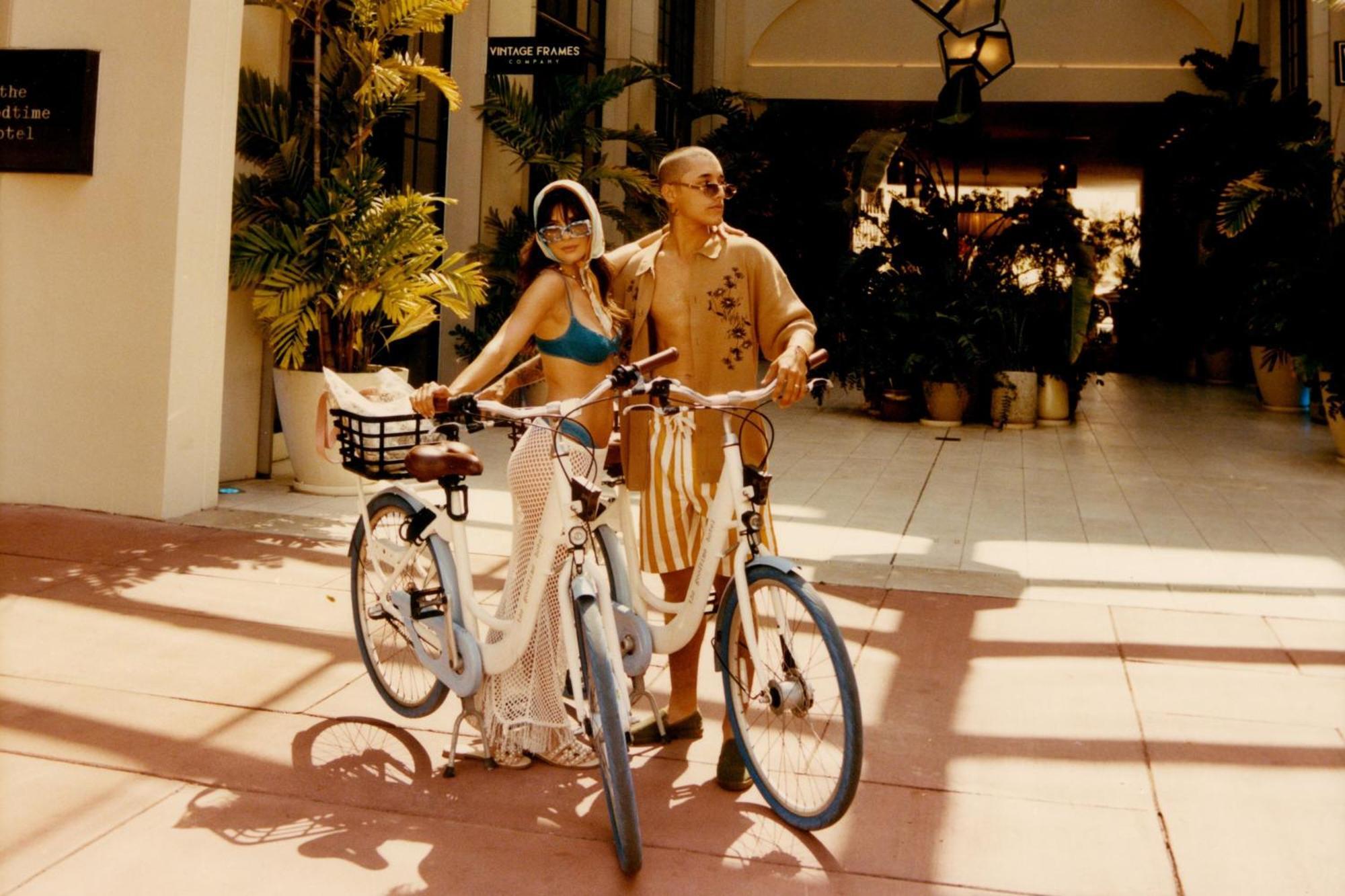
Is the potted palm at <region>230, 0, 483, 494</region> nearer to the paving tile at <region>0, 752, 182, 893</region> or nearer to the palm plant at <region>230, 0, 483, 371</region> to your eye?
the palm plant at <region>230, 0, 483, 371</region>

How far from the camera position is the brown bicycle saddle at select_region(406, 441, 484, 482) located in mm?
3354

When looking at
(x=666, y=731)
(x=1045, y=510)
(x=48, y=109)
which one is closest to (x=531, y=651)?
(x=666, y=731)

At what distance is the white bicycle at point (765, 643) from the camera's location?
301cm

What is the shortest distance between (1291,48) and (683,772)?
→ 15628 millimetres

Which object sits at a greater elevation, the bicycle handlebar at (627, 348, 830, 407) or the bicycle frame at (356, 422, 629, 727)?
the bicycle handlebar at (627, 348, 830, 407)

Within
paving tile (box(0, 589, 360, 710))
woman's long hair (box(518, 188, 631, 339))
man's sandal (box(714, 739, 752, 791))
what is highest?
woman's long hair (box(518, 188, 631, 339))

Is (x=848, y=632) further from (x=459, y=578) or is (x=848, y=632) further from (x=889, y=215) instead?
(x=889, y=215)

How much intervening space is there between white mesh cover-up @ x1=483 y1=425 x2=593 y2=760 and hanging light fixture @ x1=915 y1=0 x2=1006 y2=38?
9.70 m

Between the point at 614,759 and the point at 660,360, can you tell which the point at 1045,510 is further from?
the point at 614,759

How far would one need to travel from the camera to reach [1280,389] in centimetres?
1327

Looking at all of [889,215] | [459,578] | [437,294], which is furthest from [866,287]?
[459,578]

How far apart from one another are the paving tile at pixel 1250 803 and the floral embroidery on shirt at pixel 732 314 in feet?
5.39

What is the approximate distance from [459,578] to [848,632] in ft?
6.43

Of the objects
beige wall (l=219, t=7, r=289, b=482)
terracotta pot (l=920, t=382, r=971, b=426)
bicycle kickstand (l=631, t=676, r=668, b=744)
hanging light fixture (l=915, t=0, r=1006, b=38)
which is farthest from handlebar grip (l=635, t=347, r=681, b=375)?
hanging light fixture (l=915, t=0, r=1006, b=38)
